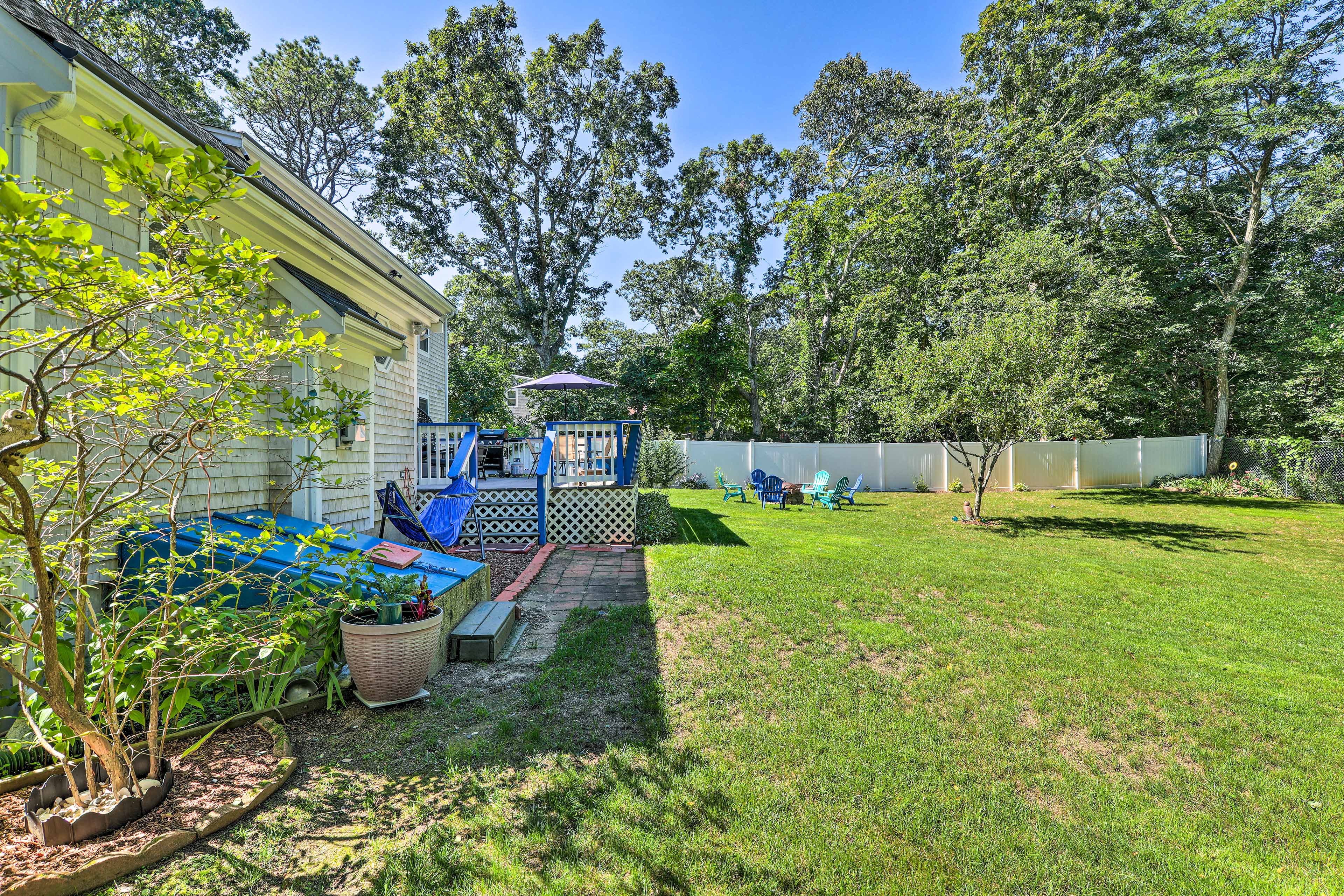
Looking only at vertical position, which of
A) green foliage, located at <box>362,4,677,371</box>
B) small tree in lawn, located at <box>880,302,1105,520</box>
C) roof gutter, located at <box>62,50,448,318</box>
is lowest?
small tree in lawn, located at <box>880,302,1105,520</box>

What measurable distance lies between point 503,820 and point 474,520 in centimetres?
594

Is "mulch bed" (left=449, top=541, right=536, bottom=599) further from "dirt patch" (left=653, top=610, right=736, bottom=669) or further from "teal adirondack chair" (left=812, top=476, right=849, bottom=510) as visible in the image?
"teal adirondack chair" (left=812, top=476, right=849, bottom=510)

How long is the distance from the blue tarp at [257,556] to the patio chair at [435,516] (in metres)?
1.00

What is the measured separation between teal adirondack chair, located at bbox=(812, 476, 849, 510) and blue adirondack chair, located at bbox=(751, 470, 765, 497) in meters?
1.53

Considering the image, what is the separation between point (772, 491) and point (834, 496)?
176 centimetres

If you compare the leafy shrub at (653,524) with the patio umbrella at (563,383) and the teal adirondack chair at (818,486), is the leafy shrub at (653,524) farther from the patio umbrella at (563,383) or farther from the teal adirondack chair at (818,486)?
the teal adirondack chair at (818,486)

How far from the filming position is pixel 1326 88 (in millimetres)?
15414

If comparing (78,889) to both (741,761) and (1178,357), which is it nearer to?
(741,761)

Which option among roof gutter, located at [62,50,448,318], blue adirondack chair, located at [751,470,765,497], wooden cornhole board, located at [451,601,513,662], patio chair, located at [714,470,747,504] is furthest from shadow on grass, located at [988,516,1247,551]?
roof gutter, located at [62,50,448,318]

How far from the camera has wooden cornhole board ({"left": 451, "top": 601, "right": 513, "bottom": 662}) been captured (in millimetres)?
3898

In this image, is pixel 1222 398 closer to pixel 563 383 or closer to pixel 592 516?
pixel 563 383

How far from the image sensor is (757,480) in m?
14.9

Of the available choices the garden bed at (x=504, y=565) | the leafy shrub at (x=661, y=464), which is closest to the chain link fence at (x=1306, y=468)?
the leafy shrub at (x=661, y=464)

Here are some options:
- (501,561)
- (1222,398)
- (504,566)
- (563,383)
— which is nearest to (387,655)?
(504,566)
